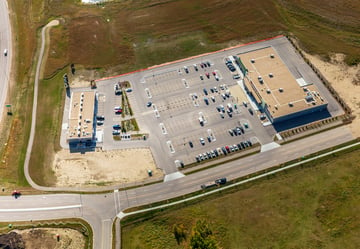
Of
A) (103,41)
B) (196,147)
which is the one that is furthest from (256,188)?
(103,41)

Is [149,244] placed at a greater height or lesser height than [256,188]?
lesser

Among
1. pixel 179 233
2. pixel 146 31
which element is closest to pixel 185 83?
pixel 146 31

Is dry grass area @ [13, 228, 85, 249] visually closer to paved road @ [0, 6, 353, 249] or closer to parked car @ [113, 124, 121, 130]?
paved road @ [0, 6, 353, 249]

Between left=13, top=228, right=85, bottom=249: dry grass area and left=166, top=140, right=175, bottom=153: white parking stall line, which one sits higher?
left=166, top=140, right=175, bottom=153: white parking stall line

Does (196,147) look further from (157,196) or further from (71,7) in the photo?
(71,7)

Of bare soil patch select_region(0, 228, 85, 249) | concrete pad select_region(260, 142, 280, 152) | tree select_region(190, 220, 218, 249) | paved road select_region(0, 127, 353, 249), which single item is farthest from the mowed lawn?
bare soil patch select_region(0, 228, 85, 249)

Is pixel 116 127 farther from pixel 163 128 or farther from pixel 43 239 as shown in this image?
pixel 43 239

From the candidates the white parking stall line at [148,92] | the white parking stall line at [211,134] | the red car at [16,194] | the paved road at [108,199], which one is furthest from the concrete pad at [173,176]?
the red car at [16,194]
